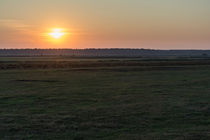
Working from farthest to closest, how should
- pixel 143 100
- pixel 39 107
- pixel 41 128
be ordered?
pixel 143 100
pixel 39 107
pixel 41 128

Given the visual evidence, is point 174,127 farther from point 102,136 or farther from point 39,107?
point 39,107

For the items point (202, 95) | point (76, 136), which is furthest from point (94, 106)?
point (202, 95)

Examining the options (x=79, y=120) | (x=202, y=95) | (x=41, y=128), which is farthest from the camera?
(x=202, y=95)

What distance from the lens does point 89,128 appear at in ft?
43.5

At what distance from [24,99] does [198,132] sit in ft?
40.8

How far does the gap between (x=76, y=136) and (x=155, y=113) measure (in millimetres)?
5426

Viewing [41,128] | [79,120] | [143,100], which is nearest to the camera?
[41,128]

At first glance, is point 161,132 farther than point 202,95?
No

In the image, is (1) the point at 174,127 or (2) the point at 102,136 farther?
(1) the point at 174,127

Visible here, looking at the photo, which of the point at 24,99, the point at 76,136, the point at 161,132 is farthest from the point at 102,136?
the point at 24,99

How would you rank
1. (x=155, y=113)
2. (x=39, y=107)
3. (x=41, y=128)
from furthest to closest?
1. (x=39, y=107)
2. (x=155, y=113)
3. (x=41, y=128)

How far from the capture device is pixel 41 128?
1325 centimetres

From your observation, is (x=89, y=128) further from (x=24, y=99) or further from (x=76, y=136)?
(x=24, y=99)

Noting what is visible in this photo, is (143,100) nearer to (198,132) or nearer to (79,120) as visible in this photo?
(79,120)
